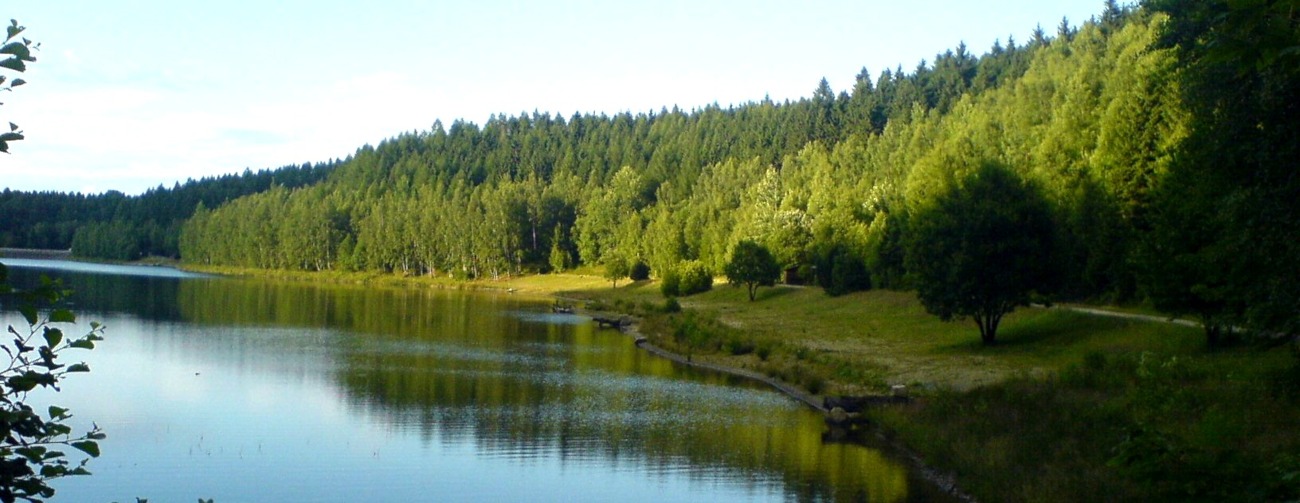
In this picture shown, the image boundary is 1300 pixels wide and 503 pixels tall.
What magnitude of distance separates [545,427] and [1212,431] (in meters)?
17.4

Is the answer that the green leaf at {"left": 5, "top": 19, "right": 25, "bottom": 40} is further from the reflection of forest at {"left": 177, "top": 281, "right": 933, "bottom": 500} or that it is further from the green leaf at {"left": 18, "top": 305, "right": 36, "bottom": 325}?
the reflection of forest at {"left": 177, "top": 281, "right": 933, "bottom": 500}

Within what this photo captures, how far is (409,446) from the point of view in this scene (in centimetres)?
2808

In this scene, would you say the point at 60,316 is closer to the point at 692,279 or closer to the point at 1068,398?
the point at 1068,398

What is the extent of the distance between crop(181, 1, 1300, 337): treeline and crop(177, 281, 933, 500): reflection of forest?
Answer: 10.6m

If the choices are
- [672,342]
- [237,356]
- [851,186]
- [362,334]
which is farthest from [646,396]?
[851,186]

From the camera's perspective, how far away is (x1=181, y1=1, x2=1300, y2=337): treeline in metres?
31.8

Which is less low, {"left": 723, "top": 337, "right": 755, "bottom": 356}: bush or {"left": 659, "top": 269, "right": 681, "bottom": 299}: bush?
{"left": 659, "top": 269, "right": 681, "bottom": 299}: bush

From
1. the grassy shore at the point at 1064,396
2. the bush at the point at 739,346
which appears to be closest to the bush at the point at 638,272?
the grassy shore at the point at 1064,396

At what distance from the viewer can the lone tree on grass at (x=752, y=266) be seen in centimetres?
8156

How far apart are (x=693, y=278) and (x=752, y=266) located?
13.2 metres

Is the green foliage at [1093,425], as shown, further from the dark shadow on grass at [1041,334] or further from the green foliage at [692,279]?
the green foliage at [692,279]

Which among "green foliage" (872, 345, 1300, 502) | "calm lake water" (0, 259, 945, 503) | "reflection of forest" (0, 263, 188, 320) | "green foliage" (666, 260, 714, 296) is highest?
"green foliage" (666, 260, 714, 296)

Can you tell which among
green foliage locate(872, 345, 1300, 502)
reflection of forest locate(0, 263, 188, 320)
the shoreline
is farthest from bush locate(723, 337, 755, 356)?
reflection of forest locate(0, 263, 188, 320)

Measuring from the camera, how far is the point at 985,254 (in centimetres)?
4300
